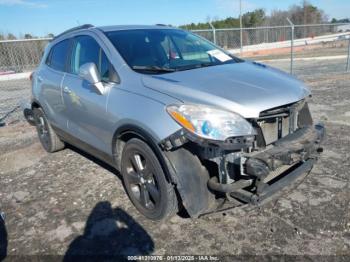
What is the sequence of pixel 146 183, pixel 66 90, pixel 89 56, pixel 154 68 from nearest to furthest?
pixel 146 183 → pixel 154 68 → pixel 89 56 → pixel 66 90

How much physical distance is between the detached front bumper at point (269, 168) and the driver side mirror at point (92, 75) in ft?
5.17

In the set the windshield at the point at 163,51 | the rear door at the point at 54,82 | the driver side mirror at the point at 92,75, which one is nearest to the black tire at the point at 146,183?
the driver side mirror at the point at 92,75

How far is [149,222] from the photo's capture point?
10.9ft

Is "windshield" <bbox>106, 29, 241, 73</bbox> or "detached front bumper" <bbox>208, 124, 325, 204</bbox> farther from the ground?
"windshield" <bbox>106, 29, 241, 73</bbox>

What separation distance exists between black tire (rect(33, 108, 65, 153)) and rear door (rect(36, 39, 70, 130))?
31 centimetres

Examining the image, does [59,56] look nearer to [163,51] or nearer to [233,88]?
[163,51]

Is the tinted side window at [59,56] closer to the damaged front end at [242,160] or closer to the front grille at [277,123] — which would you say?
the damaged front end at [242,160]

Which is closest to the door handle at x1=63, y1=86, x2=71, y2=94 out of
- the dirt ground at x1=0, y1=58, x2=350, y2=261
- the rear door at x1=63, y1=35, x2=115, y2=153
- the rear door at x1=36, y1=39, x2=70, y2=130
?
the rear door at x1=63, y1=35, x2=115, y2=153

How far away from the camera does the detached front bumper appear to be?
2.64 metres

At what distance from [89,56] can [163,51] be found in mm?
904

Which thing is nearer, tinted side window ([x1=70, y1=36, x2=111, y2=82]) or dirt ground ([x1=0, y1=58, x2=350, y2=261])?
dirt ground ([x1=0, y1=58, x2=350, y2=261])

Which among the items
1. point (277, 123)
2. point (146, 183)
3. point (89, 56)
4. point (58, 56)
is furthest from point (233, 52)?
point (146, 183)

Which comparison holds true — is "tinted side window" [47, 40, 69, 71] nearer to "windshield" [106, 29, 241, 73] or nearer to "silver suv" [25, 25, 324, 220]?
"silver suv" [25, 25, 324, 220]

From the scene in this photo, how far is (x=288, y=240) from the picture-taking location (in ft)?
9.43
